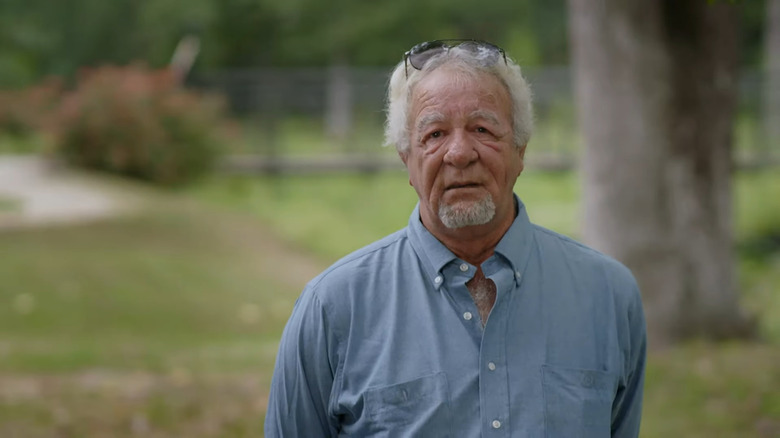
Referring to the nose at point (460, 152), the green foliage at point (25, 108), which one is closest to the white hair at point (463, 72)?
the nose at point (460, 152)

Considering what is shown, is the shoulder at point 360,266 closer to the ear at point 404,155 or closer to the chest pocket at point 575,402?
the ear at point 404,155

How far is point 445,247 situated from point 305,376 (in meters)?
0.47

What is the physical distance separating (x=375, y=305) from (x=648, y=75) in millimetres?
5408

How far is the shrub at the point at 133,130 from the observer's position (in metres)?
18.3

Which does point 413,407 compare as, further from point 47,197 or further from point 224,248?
point 47,197

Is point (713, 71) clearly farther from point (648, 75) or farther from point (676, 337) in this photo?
point (676, 337)

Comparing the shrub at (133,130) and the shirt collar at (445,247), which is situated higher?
the shrub at (133,130)

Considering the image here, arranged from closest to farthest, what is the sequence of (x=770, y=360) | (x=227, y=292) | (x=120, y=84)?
(x=770, y=360) → (x=227, y=292) → (x=120, y=84)

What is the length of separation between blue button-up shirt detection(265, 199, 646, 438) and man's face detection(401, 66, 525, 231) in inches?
4.6

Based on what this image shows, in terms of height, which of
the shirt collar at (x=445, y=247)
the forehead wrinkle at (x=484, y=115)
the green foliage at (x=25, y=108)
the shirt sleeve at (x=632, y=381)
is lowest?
the shirt sleeve at (x=632, y=381)

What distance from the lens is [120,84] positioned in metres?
19.0

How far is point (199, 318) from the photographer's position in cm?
1057

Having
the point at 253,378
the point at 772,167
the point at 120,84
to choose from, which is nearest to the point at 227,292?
the point at 253,378

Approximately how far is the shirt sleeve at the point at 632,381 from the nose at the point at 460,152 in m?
0.58
